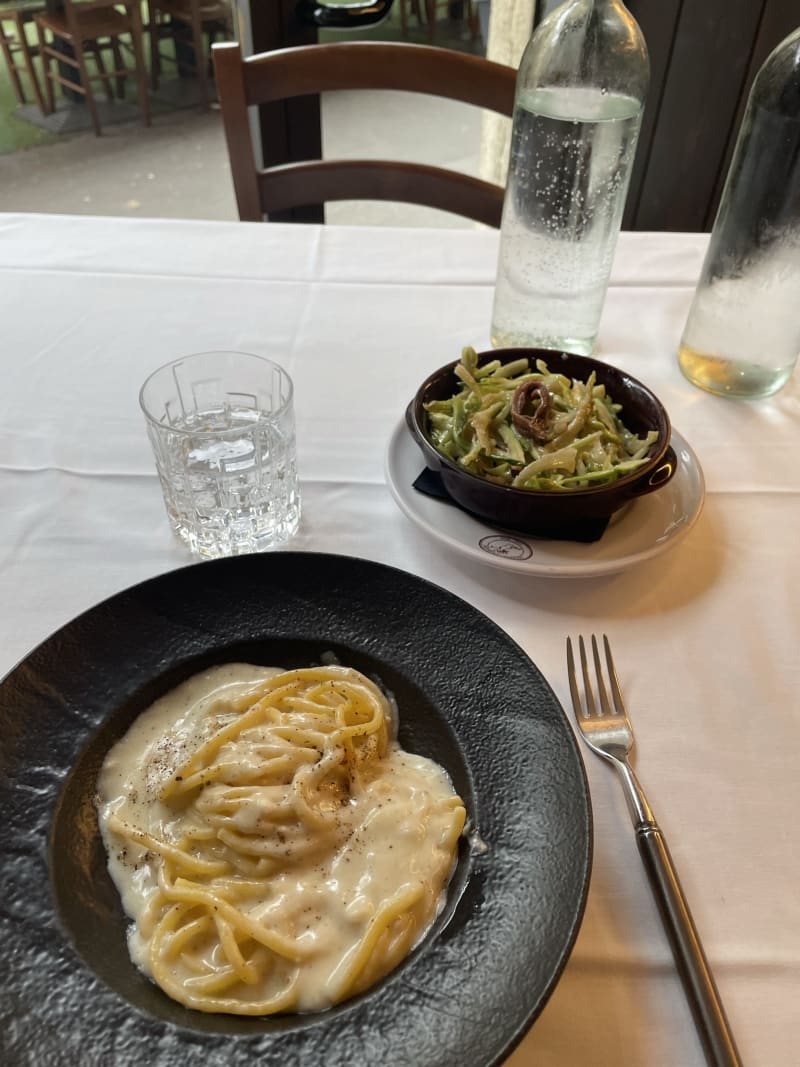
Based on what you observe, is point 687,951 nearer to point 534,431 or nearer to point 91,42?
point 534,431

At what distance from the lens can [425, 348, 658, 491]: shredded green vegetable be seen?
2.78ft

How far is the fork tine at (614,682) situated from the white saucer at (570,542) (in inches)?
3.1

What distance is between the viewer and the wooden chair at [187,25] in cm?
364

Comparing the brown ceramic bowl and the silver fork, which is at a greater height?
the brown ceramic bowl

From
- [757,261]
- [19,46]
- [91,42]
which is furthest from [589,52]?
[19,46]

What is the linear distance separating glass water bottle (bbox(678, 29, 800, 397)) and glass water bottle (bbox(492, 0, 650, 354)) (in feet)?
0.42

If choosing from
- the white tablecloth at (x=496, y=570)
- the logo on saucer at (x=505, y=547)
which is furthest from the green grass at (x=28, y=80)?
the logo on saucer at (x=505, y=547)

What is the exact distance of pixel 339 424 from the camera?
1048 mm

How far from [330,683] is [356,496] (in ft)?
0.96

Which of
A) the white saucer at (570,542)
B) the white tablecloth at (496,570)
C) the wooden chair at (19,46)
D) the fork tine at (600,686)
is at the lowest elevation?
the wooden chair at (19,46)

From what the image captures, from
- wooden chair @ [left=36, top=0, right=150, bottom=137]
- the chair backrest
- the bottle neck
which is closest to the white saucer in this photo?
the bottle neck

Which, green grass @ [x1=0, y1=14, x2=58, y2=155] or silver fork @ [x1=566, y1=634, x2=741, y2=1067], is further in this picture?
green grass @ [x1=0, y1=14, x2=58, y2=155]

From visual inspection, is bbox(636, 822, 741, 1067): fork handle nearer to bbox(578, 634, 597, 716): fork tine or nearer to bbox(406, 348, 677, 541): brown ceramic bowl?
bbox(578, 634, 597, 716): fork tine

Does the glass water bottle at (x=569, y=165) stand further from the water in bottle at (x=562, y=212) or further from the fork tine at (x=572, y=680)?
the fork tine at (x=572, y=680)
